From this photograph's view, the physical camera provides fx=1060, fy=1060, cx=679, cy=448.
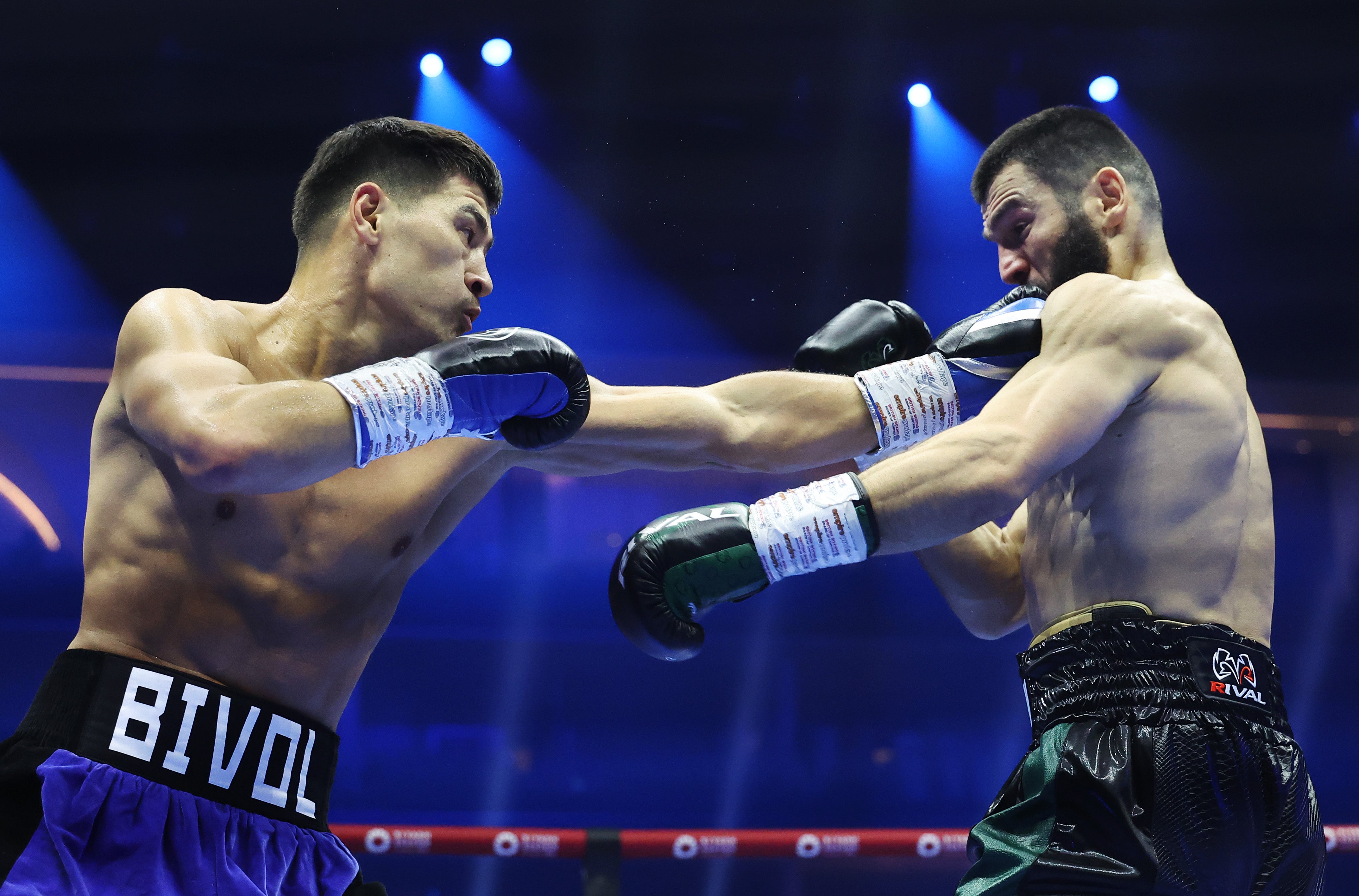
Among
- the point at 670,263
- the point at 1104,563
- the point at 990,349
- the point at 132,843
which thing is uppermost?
the point at 670,263

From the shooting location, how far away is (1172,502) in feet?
5.55

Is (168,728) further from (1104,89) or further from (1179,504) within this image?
(1104,89)

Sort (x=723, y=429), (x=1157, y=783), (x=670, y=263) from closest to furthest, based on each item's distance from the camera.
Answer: (x=1157, y=783)
(x=723, y=429)
(x=670, y=263)

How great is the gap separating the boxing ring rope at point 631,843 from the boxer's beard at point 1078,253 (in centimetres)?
161

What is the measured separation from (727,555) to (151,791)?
87 cm

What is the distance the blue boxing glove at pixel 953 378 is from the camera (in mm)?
1909

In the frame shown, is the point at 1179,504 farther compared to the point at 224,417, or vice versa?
the point at 1179,504

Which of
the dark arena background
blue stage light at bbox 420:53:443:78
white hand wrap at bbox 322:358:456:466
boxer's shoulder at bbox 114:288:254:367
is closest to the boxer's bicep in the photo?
boxer's shoulder at bbox 114:288:254:367

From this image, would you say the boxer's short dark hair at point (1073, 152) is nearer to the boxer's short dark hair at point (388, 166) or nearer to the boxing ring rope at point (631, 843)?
the boxer's short dark hair at point (388, 166)

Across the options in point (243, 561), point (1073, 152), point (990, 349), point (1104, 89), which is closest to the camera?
point (243, 561)

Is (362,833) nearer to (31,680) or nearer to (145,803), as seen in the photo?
(145,803)

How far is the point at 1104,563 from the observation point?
172 cm

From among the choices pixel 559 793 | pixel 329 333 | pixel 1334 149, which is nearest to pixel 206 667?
pixel 329 333

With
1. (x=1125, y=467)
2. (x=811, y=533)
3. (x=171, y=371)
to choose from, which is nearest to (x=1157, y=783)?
(x=1125, y=467)
